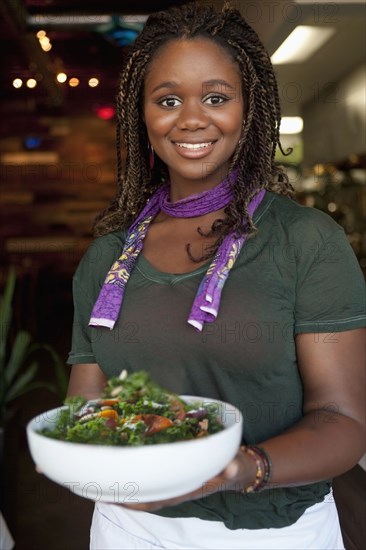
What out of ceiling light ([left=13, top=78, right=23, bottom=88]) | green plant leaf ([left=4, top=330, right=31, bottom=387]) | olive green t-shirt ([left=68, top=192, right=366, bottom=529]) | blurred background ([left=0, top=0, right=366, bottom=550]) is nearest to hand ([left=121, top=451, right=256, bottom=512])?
olive green t-shirt ([left=68, top=192, right=366, bottom=529])

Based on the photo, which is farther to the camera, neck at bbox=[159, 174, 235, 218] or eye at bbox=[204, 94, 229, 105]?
neck at bbox=[159, 174, 235, 218]

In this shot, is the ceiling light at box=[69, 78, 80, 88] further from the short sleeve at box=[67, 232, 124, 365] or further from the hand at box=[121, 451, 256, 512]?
the hand at box=[121, 451, 256, 512]

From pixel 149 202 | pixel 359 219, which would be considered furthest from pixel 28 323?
pixel 149 202

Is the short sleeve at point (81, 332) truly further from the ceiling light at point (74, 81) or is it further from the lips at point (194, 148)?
the ceiling light at point (74, 81)

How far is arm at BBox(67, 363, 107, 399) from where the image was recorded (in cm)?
131

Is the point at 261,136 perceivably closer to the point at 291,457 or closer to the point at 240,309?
the point at 240,309

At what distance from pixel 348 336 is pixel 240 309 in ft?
0.55

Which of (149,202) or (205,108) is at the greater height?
(205,108)

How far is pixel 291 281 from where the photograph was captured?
3.68ft

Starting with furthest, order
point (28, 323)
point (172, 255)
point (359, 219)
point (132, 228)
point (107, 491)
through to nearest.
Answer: point (28, 323)
point (359, 219)
point (132, 228)
point (172, 255)
point (107, 491)

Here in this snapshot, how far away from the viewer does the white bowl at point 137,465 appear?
820mm

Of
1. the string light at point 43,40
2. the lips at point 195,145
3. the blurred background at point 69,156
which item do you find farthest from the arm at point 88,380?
the string light at point 43,40

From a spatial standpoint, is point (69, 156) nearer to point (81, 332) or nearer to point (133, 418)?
point (81, 332)

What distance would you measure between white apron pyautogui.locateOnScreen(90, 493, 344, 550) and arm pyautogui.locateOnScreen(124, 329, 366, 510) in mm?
122
